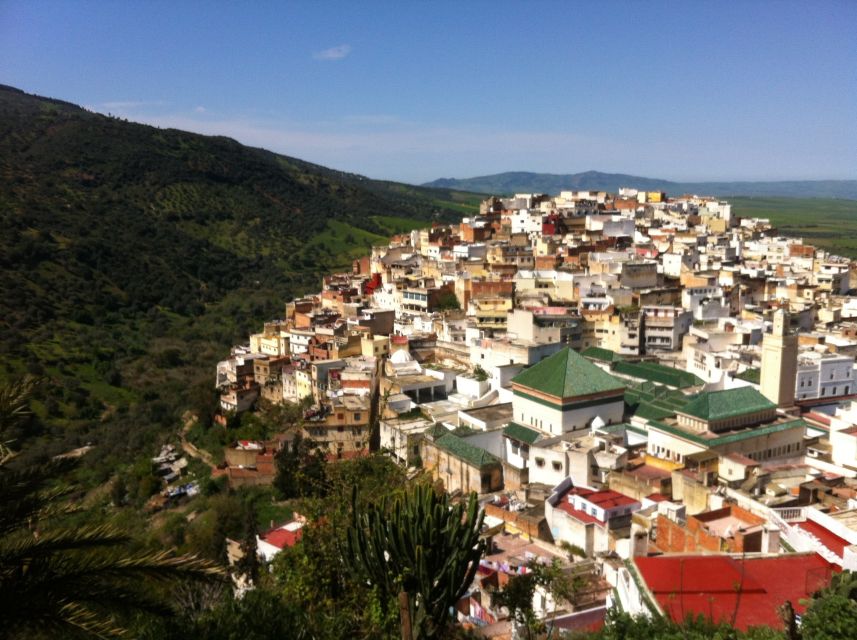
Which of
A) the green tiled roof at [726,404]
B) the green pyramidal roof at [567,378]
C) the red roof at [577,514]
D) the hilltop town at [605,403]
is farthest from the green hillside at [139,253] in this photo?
the green tiled roof at [726,404]

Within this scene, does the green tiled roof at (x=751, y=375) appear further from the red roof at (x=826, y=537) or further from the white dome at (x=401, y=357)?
the white dome at (x=401, y=357)

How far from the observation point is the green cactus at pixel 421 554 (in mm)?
9258

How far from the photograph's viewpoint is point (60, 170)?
84562 mm

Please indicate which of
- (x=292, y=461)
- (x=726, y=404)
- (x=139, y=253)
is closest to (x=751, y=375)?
(x=726, y=404)

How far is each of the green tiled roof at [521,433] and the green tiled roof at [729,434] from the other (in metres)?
3.44

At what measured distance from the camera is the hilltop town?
1379 centimetres

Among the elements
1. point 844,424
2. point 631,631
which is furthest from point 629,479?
point 631,631

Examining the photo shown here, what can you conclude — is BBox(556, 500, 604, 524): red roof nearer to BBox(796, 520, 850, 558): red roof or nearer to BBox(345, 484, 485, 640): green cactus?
BBox(796, 520, 850, 558): red roof

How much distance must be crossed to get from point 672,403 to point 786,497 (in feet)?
19.7

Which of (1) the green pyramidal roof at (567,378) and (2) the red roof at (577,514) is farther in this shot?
(1) the green pyramidal roof at (567,378)

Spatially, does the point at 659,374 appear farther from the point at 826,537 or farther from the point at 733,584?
the point at 733,584

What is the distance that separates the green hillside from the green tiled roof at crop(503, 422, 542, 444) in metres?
17.4

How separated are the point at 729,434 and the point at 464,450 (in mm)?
7357

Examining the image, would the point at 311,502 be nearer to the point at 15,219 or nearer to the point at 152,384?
the point at 152,384
